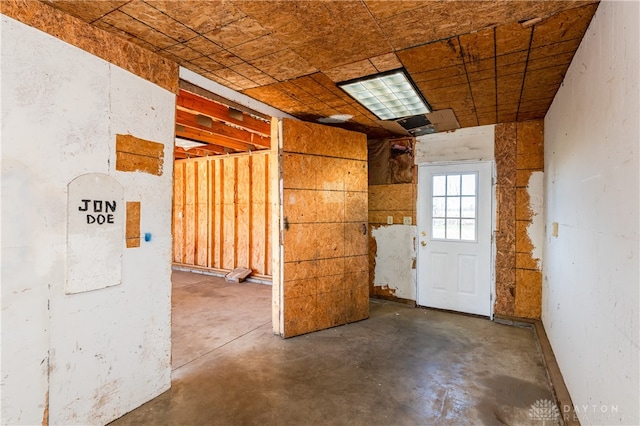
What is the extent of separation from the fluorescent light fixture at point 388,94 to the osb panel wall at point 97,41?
1.39 metres

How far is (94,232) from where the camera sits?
6.12 feet

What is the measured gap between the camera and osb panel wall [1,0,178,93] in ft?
5.16

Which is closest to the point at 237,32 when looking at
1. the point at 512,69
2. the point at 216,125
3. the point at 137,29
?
the point at 137,29

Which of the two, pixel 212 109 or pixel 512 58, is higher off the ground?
pixel 212 109

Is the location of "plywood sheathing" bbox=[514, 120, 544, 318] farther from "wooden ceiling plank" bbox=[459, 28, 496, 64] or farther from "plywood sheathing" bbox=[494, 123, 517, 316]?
"wooden ceiling plank" bbox=[459, 28, 496, 64]

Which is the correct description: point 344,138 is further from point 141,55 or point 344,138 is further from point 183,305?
point 183,305

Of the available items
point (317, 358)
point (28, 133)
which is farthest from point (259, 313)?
point (28, 133)

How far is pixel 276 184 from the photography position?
3312 millimetres

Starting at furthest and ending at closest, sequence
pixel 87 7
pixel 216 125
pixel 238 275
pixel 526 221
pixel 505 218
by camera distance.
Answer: pixel 238 275, pixel 216 125, pixel 505 218, pixel 526 221, pixel 87 7

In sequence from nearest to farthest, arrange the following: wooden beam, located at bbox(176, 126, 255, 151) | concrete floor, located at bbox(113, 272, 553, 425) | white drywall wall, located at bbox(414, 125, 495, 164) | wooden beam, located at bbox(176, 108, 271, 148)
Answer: concrete floor, located at bbox(113, 272, 553, 425) < white drywall wall, located at bbox(414, 125, 495, 164) < wooden beam, located at bbox(176, 108, 271, 148) < wooden beam, located at bbox(176, 126, 255, 151)

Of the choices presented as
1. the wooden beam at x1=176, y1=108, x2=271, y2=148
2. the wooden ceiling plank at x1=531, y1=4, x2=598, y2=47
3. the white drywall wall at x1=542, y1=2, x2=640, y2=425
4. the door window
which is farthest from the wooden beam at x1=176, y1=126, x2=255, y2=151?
the white drywall wall at x1=542, y1=2, x2=640, y2=425

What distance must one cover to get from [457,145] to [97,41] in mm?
3859

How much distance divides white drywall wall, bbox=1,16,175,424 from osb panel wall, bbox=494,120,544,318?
371 centimetres

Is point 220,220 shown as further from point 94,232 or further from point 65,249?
point 65,249
